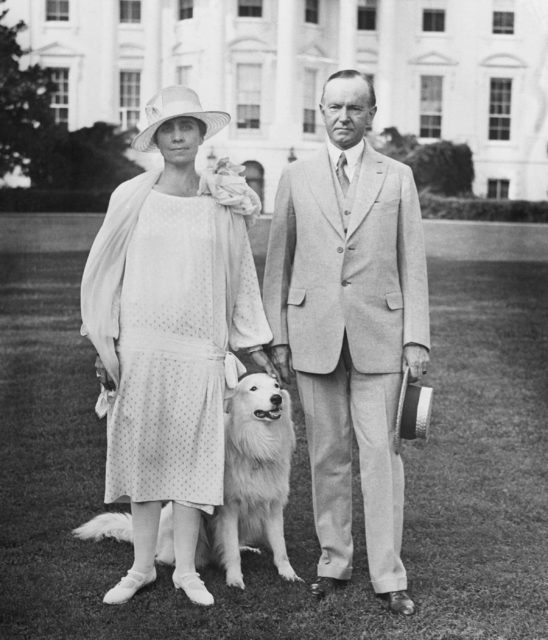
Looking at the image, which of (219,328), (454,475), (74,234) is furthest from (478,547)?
(74,234)

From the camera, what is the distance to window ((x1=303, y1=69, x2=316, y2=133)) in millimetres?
41125

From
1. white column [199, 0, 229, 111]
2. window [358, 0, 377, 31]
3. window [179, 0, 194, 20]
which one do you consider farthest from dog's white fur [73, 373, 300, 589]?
window [358, 0, 377, 31]

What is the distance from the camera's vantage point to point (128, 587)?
4930 millimetres

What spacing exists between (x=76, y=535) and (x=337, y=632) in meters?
1.85

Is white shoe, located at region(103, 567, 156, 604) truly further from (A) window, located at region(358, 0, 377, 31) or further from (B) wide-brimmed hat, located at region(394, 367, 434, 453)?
(A) window, located at region(358, 0, 377, 31)

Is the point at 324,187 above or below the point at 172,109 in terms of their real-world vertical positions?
below

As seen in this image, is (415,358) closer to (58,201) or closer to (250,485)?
(250,485)

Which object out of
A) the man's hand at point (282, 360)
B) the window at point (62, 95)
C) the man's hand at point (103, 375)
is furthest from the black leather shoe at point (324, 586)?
the window at point (62, 95)

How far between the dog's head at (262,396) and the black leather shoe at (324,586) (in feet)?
2.53

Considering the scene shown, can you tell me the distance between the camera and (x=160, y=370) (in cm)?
483

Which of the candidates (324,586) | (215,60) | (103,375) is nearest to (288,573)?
(324,586)

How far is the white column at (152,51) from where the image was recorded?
41281 mm

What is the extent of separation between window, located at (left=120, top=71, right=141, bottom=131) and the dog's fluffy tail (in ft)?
122

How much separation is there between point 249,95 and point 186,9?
13.4ft
